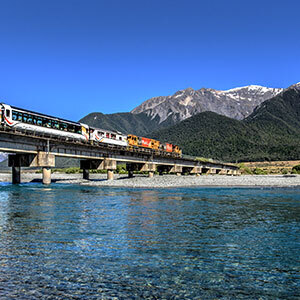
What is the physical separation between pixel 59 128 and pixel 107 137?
51.6 ft

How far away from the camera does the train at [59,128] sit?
148 ft

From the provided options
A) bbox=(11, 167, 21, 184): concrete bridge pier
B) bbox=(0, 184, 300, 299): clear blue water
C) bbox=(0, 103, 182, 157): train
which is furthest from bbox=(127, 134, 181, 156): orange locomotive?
bbox=(0, 184, 300, 299): clear blue water

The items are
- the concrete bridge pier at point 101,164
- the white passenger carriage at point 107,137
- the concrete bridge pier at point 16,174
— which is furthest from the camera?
the concrete bridge pier at point 101,164

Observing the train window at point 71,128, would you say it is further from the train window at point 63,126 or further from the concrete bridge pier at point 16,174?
the concrete bridge pier at point 16,174

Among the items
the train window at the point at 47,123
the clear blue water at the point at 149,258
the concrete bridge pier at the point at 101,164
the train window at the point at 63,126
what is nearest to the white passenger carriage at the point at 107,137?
the concrete bridge pier at the point at 101,164

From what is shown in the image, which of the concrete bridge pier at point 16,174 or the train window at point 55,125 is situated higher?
the train window at point 55,125

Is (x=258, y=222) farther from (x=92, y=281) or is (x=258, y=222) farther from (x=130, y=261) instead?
(x=92, y=281)

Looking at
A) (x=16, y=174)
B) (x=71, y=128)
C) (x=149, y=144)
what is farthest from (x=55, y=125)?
(x=149, y=144)

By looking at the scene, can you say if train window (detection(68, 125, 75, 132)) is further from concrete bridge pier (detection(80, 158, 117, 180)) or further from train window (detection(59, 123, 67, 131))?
concrete bridge pier (detection(80, 158, 117, 180))

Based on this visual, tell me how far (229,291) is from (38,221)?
1255 centimetres

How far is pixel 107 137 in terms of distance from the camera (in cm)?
6969

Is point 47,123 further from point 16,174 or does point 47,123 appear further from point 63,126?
point 16,174

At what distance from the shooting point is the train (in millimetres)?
45125

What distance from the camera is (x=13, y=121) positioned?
4531 centimetres
